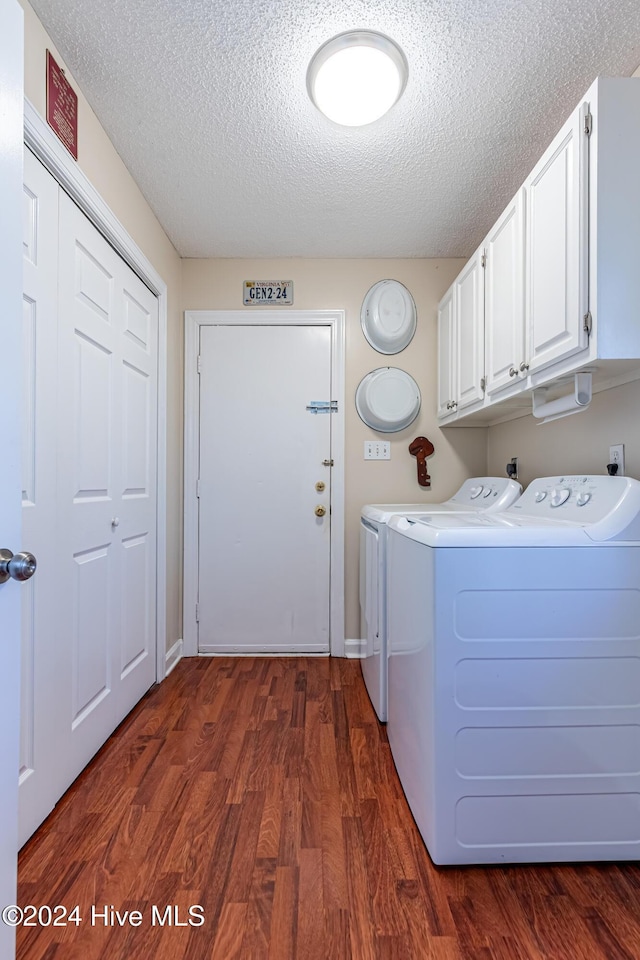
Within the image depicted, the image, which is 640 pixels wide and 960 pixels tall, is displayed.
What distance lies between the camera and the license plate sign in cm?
283

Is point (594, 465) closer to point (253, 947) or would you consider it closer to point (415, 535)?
point (415, 535)

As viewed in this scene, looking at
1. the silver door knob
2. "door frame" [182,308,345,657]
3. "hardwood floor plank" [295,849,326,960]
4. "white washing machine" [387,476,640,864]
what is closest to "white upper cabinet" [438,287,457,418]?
"door frame" [182,308,345,657]

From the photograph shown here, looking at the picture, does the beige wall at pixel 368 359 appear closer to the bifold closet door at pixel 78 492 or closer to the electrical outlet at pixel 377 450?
the electrical outlet at pixel 377 450

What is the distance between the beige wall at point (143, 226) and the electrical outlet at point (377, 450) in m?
1.10

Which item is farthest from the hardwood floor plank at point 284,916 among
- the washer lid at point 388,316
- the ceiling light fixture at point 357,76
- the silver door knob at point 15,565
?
the washer lid at point 388,316

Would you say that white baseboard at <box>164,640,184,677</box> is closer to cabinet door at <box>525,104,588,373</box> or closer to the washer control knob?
the washer control knob

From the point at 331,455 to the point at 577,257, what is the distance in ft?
5.67

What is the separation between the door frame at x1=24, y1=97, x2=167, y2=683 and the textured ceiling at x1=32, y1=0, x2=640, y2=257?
1.05ft

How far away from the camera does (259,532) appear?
283 centimetres

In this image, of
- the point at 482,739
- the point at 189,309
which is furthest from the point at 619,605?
the point at 189,309

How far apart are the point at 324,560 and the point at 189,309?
170 cm

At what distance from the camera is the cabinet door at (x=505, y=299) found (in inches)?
65.0

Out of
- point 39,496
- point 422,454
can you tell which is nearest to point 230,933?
point 39,496

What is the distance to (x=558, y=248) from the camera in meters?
1.38
